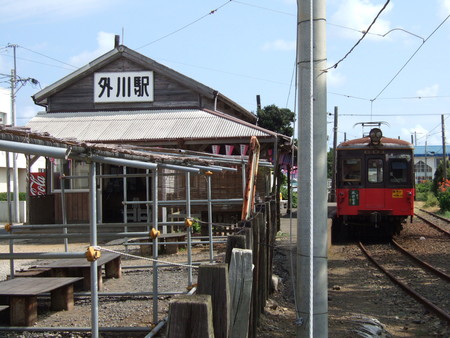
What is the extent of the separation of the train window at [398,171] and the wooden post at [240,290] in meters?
12.6

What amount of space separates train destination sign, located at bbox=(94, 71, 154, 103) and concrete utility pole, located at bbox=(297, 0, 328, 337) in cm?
1486

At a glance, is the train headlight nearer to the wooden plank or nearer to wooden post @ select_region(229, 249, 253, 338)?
the wooden plank

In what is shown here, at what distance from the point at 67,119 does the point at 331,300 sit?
519 inches

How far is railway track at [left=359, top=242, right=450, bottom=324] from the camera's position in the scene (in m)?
8.01

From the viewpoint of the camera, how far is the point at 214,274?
2818mm

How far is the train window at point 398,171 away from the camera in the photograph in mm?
15070

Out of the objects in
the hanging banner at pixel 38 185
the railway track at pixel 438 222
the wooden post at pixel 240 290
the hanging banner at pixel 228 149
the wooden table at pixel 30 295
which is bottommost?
the railway track at pixel 438 222

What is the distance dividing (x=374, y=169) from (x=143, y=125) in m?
7.55

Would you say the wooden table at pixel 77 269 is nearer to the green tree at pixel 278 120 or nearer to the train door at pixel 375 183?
the train door at pixel 375 183

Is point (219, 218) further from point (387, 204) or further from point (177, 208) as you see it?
point (387, 204)

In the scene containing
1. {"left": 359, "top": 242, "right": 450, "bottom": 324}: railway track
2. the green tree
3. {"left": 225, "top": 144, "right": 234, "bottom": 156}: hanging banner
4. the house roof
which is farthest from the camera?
the green tree

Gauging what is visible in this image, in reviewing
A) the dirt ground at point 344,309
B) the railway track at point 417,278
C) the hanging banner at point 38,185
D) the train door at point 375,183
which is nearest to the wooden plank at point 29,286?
the dirt ground at point 344,309

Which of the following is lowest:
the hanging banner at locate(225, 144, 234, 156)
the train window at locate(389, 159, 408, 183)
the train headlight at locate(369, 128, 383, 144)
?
the train window at locate(389, 159, 408, 183)

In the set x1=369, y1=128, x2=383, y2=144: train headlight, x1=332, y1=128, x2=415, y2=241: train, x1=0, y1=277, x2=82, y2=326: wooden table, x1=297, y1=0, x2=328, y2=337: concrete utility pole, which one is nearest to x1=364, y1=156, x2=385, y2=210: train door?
x1=332, y1=128, x2=415, y2=241: train
